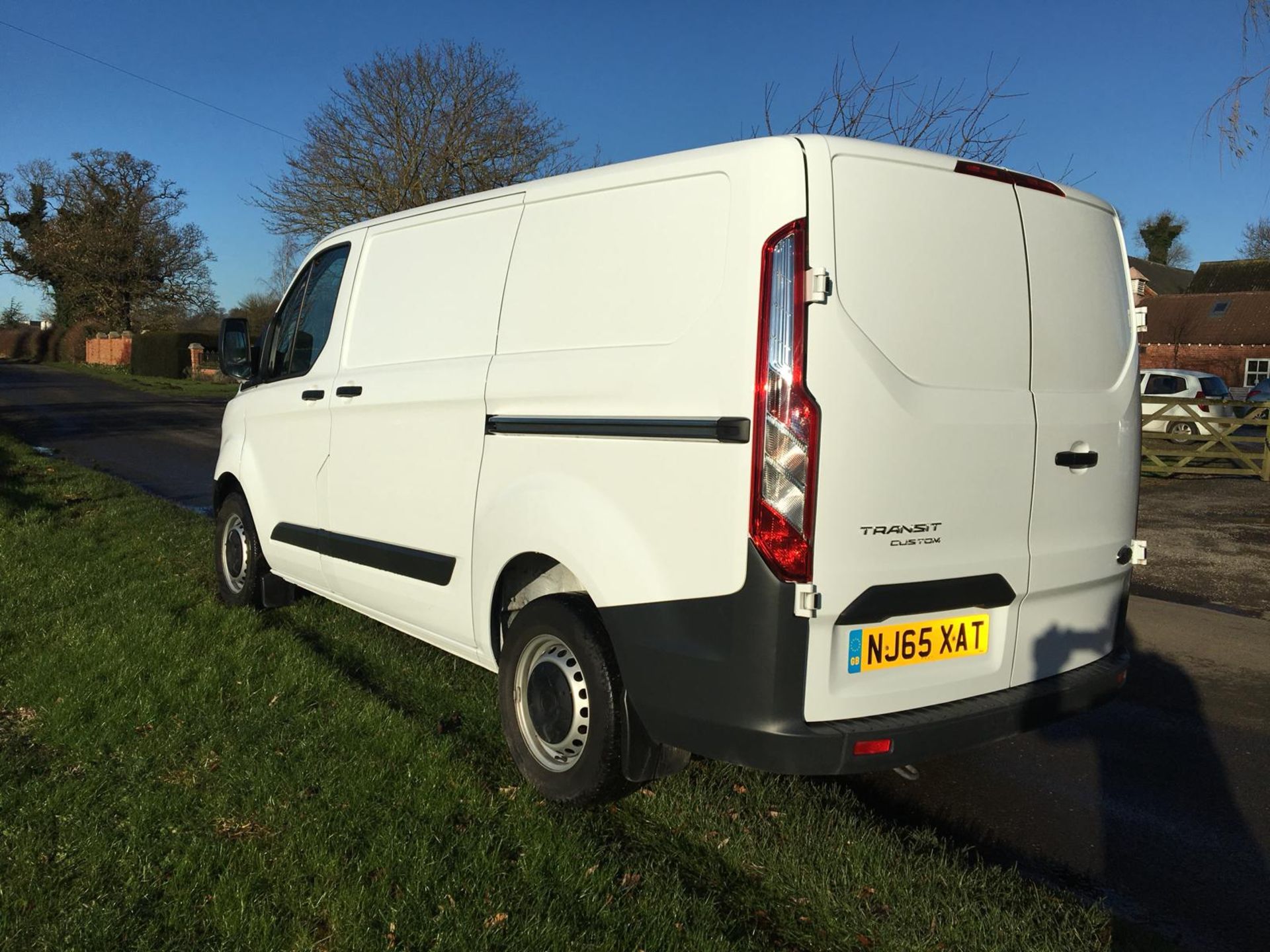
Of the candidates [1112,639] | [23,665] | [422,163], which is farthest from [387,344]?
[422,163]

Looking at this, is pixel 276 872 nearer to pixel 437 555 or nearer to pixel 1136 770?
pixel 437 555

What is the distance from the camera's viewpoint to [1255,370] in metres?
48.6

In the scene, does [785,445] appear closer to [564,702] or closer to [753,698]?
[753,698]

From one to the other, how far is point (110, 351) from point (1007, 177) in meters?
56.7

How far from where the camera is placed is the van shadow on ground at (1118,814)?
3197 millimetres

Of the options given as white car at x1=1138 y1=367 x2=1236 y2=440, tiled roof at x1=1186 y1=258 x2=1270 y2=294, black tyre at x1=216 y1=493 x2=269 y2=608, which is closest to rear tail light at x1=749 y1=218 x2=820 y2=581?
black tyre at x1=216 y1=493 x2=269 y2=608

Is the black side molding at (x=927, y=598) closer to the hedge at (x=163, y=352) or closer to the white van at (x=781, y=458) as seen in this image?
the white van at (x=781, y=458)

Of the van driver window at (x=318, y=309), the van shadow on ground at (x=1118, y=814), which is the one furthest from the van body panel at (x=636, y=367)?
the van driver window at (x=318, y=309)

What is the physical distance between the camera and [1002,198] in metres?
3.46

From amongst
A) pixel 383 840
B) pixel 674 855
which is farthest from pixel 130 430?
pixel 674 855

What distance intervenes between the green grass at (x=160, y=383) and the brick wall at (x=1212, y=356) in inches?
1544

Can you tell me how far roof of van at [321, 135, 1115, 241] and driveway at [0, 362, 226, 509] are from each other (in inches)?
305

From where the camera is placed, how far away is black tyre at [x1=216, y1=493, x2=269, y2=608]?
6059mm

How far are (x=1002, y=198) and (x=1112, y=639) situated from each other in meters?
1.71
